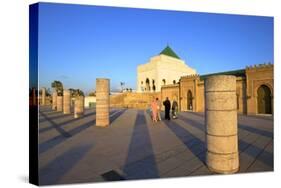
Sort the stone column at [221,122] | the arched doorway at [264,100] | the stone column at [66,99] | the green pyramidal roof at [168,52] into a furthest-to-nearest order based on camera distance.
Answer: the green pyramidal roof at [168,52] → the stone column at [66,99] → the arched doorway at [264,100] → the stone column at [221,122]

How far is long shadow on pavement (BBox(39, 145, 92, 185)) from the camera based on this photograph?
467 centimetres

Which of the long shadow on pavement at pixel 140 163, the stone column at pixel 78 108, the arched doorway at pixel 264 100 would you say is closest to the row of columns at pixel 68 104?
the stone column at pixel 78 108

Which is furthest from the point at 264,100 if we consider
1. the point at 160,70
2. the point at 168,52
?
the point at 168,52

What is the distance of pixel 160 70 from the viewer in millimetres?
36031

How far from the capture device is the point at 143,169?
16.0 feet

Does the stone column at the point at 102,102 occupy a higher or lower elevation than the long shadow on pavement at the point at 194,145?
higher

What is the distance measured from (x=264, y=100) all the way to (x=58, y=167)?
54.3 ft

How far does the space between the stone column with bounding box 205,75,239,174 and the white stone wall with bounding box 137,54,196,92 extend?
3094cm

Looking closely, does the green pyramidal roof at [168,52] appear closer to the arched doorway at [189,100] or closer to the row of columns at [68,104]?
the arched doorway at [189,100]

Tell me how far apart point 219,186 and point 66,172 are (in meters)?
3.20

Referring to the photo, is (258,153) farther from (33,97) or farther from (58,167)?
(33,97)

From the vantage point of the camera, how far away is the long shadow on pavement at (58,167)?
4672 mm

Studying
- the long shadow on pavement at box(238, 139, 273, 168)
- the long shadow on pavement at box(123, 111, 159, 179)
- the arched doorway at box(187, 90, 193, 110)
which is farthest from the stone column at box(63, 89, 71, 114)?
the long shadow on pavement at box(238, 139, 273, 168)

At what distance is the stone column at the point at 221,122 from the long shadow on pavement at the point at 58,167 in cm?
307
